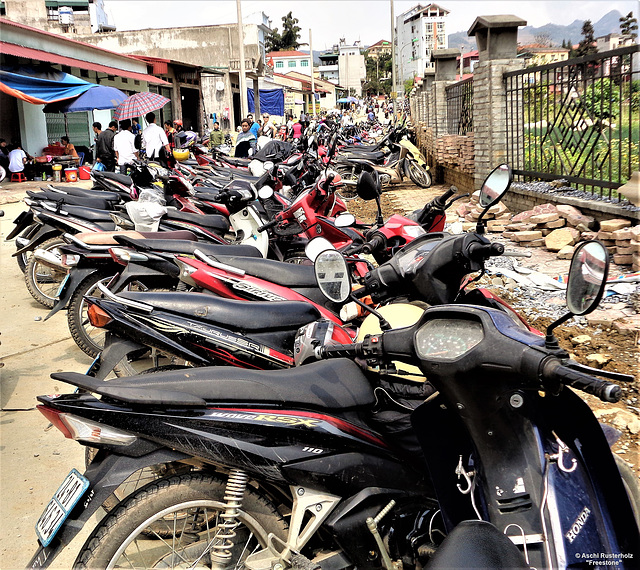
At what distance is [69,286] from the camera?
447cm

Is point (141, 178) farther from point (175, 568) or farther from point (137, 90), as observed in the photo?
point (137, 90)

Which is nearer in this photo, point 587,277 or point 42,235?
point 587,277

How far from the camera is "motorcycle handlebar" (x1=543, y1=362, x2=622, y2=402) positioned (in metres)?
1.29

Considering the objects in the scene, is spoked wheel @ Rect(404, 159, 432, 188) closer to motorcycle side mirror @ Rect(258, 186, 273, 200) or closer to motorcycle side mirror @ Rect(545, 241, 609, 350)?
motorcycle side mirror @ Rect(258, 186, 273, 200)

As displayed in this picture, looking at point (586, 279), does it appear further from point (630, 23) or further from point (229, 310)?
point (630, 23)

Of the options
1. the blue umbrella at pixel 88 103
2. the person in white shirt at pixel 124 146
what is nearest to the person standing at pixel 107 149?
the blue umbrella at pixel 88 103

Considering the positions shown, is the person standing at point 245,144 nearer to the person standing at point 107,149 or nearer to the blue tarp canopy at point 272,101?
the person standing at point 107,149

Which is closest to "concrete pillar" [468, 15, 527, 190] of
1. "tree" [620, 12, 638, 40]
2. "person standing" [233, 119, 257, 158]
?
"tree" [620, 12, 638, 40]

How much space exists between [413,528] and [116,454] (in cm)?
98

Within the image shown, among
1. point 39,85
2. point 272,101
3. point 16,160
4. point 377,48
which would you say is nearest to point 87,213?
point 39,85

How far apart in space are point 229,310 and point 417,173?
11.7m

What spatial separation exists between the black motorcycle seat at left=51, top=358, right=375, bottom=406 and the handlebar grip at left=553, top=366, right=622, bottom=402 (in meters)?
0.83

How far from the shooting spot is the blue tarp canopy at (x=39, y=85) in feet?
40.2

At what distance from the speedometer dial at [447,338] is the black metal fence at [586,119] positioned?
226 inches
